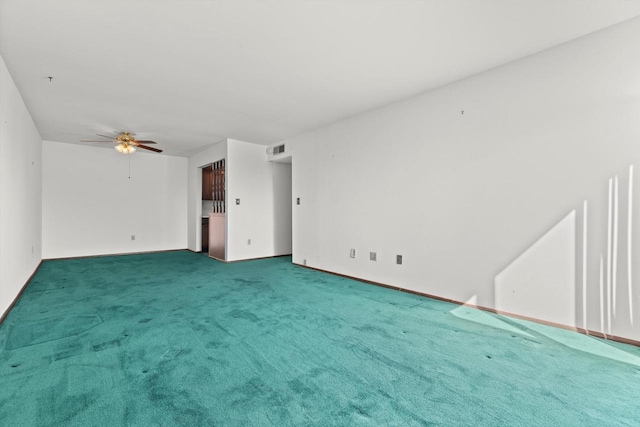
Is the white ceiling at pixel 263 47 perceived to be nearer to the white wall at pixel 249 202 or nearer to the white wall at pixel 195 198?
the white wall at pixel 249 202

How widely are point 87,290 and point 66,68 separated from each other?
9.56ft

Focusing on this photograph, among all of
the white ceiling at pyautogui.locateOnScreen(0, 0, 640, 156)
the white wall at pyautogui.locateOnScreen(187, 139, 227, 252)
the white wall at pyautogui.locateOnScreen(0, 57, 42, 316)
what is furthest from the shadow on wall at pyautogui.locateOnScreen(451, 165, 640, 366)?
the white wall at pyautogui.locateOnScreen(187, 139, 227, 252)

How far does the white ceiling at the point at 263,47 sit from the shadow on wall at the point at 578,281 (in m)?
1.67

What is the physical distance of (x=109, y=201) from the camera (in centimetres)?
733

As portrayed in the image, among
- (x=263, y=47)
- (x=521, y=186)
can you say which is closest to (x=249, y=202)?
(x=263, y=47)

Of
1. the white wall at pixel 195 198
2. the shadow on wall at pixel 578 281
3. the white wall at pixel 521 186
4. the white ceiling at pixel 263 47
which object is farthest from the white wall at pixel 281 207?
the shadow on wall at pixel 578 281

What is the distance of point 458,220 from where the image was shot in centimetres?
353

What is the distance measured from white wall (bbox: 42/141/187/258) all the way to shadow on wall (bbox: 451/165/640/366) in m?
7.90

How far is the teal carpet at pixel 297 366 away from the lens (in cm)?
161

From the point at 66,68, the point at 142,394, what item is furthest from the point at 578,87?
the point at 66,68

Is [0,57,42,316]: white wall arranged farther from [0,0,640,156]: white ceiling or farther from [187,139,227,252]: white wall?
[187,139,227,252]: white wall

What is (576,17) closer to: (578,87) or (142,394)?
(578,87)

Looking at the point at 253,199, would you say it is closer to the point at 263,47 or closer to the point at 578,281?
the point at 263,47

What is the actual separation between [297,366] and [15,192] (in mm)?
4356
